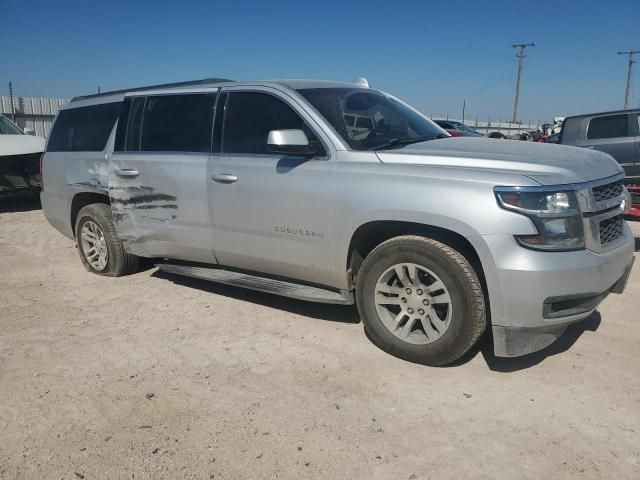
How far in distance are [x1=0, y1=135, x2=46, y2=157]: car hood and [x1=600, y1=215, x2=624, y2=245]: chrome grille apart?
9.78 m

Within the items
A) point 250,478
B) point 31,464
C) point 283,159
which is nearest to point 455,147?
point 283,159

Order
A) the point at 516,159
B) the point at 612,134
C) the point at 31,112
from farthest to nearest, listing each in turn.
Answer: the point at 31,112 < the point at 612,134 < the point at 516,159

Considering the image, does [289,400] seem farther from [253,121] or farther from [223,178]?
[253,121]

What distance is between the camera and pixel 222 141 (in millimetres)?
4281

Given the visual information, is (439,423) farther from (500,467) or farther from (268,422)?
(268,422)

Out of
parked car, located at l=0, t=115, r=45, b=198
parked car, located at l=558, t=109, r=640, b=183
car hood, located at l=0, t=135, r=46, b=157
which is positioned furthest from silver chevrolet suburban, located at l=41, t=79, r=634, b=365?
parked car, located at l=558, t=109, r=640, b=183

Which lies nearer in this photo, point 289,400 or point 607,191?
point 289,400

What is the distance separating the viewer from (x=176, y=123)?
15.2 feet

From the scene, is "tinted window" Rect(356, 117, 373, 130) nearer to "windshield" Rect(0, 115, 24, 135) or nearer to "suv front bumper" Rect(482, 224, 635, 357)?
"suv front bumper" Rect(482, 224, 635, 357)

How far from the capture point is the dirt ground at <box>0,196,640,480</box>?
2477 millimetres

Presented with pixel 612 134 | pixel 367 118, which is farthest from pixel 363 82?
pixel 612 134

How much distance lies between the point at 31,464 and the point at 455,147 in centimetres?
312

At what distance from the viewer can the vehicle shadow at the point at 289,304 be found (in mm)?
4328

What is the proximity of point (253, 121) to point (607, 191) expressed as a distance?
258cm
